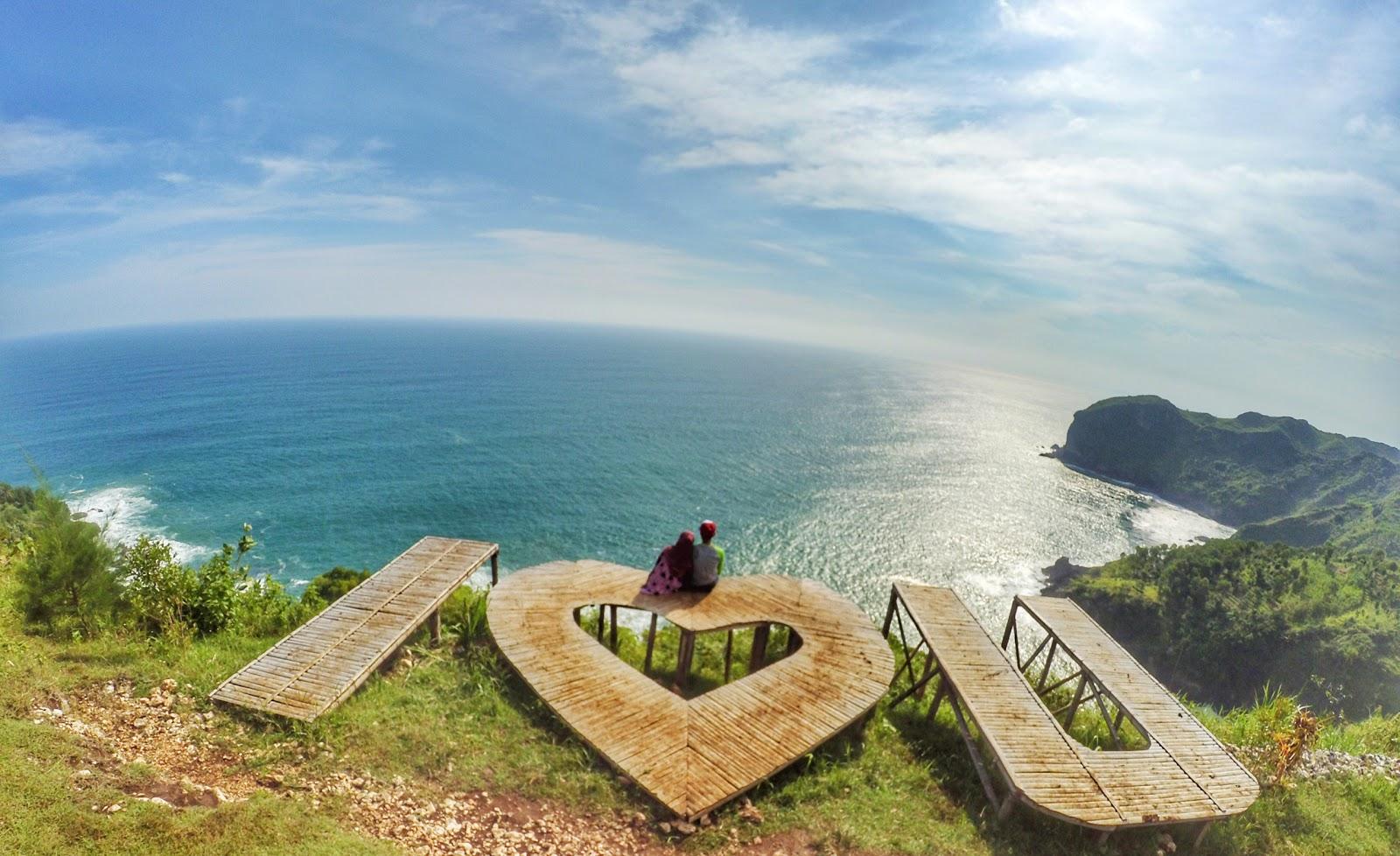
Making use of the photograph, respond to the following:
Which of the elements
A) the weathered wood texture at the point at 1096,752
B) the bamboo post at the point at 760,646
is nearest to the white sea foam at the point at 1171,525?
the weathered wood texture at the point at 1096,752

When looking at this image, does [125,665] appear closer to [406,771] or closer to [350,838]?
[406,771]

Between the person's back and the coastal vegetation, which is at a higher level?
the person's back

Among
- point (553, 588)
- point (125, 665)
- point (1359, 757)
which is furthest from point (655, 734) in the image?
point (1359, 757)

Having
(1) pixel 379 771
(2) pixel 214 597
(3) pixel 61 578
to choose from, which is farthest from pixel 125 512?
(1) pixel 379 771

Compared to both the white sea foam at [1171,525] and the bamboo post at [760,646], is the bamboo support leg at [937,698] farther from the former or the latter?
the white sea foam at [1171,525]

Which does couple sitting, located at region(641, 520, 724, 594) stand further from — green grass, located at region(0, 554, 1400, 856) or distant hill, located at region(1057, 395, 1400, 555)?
distant hill, located at region(1057, 395, 1400, 555)

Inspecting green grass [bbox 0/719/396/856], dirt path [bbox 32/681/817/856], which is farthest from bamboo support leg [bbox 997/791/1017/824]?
green grass [bbox 0/719/396/856]

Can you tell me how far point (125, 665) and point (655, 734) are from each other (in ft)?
32.5

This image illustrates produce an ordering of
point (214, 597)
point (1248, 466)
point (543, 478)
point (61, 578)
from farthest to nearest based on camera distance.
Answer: point (1248, 466), point (543, 478), point (214, 597), point (61, 578)

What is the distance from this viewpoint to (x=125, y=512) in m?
55.7

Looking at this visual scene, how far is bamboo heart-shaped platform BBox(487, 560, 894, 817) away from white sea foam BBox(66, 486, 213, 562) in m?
51.3

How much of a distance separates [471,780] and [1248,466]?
155127 millimetres

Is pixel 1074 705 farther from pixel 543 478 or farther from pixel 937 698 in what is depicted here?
pixel 543 478

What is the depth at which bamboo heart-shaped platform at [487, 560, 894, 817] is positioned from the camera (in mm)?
8977
